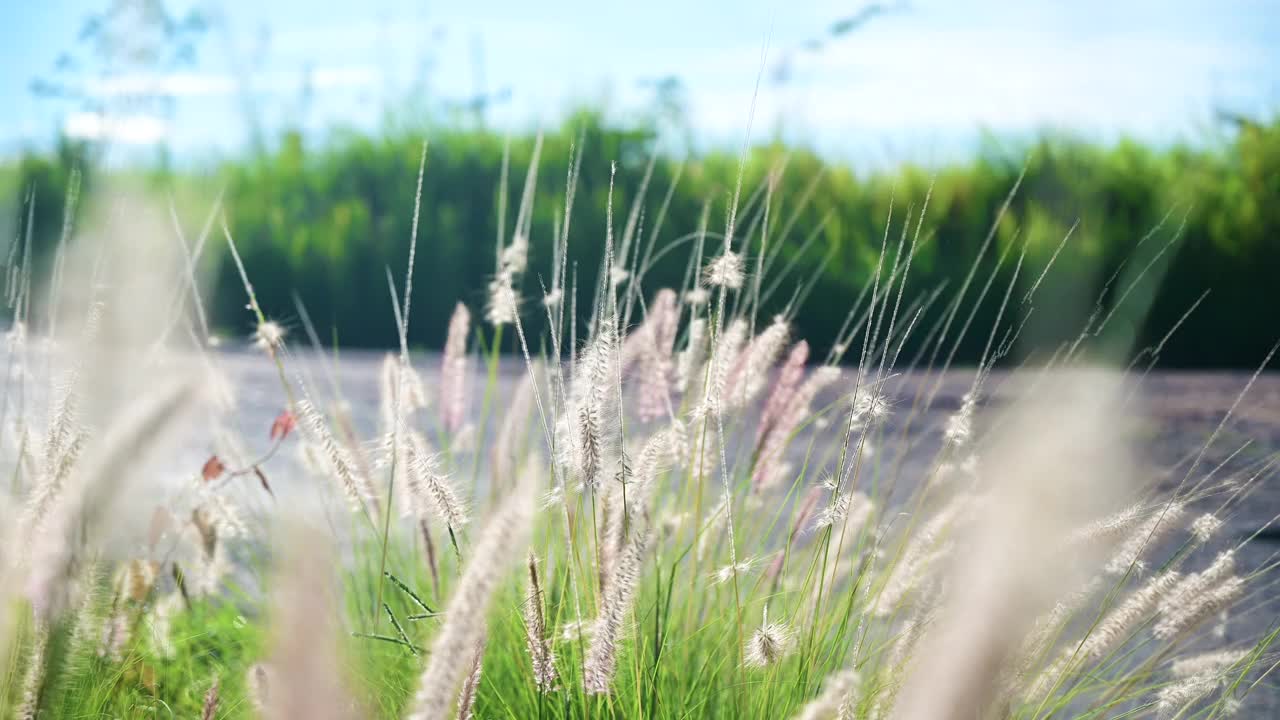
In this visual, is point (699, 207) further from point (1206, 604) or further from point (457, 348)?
point (1206, 604)

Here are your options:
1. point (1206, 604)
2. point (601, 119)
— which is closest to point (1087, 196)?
point (601, 119)

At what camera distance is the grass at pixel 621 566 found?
0.49 meters

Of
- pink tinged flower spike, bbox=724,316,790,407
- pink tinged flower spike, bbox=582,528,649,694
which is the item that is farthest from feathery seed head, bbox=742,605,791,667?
pink tinged flower spike, bbox=724,316,790,407

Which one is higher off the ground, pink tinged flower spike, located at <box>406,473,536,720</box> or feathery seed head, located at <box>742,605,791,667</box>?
pink tinged flower spike, located at <box>406,473,536,720</box>

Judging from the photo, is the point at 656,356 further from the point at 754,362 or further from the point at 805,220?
the point at 805,220

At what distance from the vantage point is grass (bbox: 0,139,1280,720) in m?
0.49

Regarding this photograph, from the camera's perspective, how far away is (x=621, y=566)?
980 mm

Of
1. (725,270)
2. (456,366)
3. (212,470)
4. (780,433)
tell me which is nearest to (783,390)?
(780,433)

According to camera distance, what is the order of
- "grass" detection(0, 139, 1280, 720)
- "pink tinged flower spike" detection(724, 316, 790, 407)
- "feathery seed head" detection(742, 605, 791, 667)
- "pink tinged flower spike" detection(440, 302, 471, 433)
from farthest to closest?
"pink tinged flower spike" detection(440, 302, 471, 433) → "pink tinged flower spike" detection(724, 316, 790, 407) → "feathery seed head" detection(742, 605, 791, 667) → "grass" detection(0, 139, 1280, 720)

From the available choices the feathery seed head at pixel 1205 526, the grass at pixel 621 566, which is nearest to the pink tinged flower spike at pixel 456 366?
the grass at pixel 621 566

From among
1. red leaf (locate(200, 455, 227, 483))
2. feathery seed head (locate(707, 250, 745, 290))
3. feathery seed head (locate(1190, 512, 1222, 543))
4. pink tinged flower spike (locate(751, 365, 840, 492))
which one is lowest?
red leaf (locate(200, 455, 227, 483))

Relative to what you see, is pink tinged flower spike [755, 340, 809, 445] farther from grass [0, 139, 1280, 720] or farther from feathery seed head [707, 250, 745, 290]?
feathery seed head [707, 250, 745, 290]

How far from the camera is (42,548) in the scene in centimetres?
90

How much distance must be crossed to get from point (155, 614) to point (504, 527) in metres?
1.28
